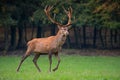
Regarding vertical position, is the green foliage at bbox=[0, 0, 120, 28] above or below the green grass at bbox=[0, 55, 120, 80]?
above

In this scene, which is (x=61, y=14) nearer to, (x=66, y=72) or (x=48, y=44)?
(x=48, y=44)

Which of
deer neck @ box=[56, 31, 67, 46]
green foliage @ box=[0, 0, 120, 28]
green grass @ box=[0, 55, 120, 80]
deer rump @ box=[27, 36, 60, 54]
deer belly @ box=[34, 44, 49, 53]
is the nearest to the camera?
green grass @ box=[0, 55, 120, 80]

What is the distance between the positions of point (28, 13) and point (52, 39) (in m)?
18.2

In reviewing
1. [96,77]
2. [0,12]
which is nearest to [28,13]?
[0,12]

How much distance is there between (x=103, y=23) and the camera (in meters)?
33.8

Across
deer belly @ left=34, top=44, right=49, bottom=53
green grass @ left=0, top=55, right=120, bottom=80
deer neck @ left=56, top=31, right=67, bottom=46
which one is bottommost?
green grass @ left=0, top=55, right=120, bottom=80

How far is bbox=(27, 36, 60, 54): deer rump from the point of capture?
19.2 meters

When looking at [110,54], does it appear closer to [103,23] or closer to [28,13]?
[103,23]

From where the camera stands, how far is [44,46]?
19547 millimetres

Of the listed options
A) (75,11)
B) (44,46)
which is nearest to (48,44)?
(44,46)

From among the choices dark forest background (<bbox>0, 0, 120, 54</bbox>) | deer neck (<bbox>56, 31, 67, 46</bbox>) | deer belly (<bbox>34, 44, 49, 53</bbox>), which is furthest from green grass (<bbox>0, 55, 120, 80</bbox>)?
dark forest background (<bbox>0, 0, 120, 54</bbox>)

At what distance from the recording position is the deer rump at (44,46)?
19188 millimetres

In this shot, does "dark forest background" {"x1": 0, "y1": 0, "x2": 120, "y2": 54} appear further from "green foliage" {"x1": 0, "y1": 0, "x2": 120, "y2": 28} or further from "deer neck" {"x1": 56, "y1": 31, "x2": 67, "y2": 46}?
"deer neck" {"x1": 56, "y1": 31, "x2": 67, "y2": 46}

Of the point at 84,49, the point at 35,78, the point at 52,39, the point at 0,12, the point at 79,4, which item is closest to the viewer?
the point at 35,78
